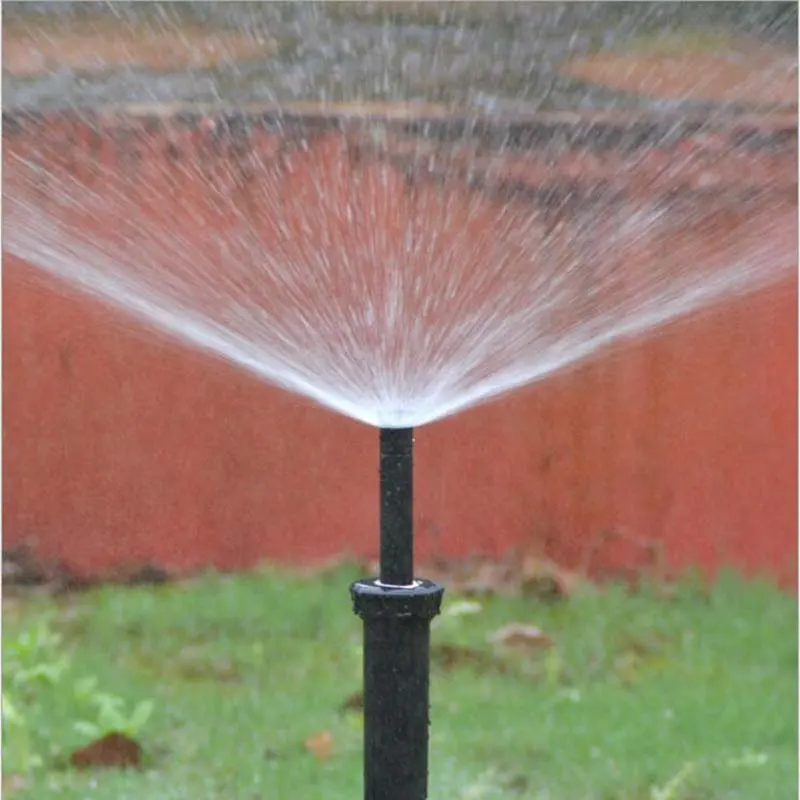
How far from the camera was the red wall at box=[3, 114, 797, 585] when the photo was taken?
3033 mm

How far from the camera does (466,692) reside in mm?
2809

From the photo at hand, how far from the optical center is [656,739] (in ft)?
8.47

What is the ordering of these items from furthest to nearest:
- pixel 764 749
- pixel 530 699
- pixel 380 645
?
pixel 530 699, pixel 764 749, pixel 380 645

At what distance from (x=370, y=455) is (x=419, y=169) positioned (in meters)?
0.70

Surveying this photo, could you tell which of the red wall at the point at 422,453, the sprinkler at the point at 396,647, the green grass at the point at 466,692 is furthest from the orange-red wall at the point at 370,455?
the sprinkler at the point at 396,647

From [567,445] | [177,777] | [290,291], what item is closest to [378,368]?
[290,291]

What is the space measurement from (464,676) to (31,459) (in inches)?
47.1

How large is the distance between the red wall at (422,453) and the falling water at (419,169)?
0.08 metres

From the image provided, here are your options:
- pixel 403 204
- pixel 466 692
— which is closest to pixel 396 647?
pixel 466 692

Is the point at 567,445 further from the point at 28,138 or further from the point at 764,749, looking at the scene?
the point at 28,138

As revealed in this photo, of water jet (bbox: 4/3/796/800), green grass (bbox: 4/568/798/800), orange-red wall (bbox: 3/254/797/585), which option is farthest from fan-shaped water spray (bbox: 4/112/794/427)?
green grass (bbox: 4/568/798/800)

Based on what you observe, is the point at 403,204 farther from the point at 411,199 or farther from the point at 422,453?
the point at 422,453

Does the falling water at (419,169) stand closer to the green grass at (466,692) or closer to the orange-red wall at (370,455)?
the orange-red wall at (370,455)

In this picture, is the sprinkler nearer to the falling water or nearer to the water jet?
the water jet
